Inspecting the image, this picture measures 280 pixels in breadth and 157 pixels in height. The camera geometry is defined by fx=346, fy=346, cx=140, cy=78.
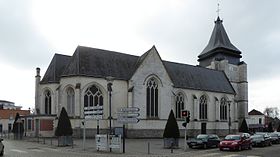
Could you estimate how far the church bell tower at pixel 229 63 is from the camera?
73.8 metres

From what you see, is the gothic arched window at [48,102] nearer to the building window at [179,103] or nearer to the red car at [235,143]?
the building window at [179,103]

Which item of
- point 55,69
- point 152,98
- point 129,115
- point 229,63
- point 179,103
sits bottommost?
point 129,115

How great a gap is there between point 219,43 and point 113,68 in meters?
32.2

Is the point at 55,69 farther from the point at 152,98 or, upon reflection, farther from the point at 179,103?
the point at 179,103

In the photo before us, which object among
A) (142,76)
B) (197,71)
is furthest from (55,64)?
(197,71)

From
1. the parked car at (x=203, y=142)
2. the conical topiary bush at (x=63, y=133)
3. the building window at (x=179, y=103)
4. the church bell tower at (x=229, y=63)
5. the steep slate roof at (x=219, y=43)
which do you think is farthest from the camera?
the steep slate roof at (x=219, y=43)

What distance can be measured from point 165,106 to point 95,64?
42.6 ft

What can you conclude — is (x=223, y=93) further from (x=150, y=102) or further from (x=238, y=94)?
(x=150, y=102)

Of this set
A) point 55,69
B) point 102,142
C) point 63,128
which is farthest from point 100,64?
point 102,142

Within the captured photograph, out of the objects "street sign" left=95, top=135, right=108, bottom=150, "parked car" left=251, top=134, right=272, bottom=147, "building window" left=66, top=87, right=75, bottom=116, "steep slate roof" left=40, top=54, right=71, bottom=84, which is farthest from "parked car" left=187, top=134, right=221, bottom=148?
"steep slate roof" left=40, top=54, right=71, bottom=84

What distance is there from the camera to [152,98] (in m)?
52.9

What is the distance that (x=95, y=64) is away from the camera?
4941 centimetres

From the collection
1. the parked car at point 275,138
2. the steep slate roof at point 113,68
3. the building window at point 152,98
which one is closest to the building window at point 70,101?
the steep slate roof at point 113,68

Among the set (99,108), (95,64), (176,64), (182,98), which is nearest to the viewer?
(99,108)
